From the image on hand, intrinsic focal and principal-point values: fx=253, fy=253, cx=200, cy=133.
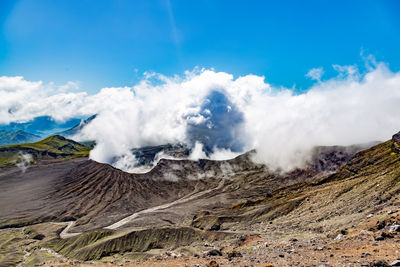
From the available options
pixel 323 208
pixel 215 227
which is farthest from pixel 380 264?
pixel 215 227

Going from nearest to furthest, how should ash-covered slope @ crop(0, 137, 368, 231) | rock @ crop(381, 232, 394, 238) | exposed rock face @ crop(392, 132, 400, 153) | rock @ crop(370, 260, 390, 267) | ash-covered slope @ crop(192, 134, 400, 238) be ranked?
1. rock @ crop(370, 260, 390, 267)
2. rock @ crop(381, 232, 394, 238)
3. ash-covered slope @ crop(192, 134, 400, 238)
4. exposed rock face @ crop(392, 132, 400, 153)
5. ash-covered slope @ crop(0, 137, 368, 231)

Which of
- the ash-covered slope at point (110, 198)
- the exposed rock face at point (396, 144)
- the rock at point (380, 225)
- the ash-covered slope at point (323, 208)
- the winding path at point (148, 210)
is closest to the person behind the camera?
Answer: the rock at point (380, 225)

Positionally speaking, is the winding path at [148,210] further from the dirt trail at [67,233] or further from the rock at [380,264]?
the rock at [380,264]

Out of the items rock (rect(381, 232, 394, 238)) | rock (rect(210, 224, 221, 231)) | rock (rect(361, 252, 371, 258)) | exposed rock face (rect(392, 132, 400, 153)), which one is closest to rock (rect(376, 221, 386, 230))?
rock (rect(381, 232, 394, 238))

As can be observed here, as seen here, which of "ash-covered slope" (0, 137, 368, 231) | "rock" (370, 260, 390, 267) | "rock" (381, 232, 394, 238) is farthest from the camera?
"ash-covered slope" (0, 137, 368, 231)

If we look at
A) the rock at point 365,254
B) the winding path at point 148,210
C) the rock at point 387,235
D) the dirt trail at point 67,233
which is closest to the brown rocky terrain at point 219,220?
the rock at point 365,254

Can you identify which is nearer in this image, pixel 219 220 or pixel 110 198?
pixel 219 220

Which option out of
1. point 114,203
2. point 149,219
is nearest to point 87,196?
point 114,203

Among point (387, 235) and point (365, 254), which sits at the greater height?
point (387, 235)

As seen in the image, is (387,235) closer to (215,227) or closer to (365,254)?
(365,254)

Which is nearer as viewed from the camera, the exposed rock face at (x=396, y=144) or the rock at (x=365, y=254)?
the rock at (x=365, y=254)

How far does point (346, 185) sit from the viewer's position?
89.2 metres

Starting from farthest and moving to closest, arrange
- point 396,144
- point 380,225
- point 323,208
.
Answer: point 396,144 < point 323,208 < point 380,225

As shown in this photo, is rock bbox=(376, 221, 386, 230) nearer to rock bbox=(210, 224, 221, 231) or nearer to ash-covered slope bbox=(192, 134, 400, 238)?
ash-covered slope bbox=(192, 134, 400, 238)
